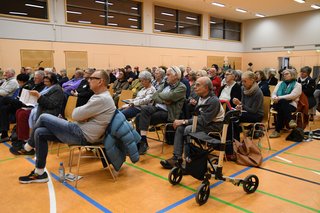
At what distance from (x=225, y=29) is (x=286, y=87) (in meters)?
12.7

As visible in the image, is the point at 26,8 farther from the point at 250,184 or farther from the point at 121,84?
the point at 250,184

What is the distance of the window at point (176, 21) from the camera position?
12850mm

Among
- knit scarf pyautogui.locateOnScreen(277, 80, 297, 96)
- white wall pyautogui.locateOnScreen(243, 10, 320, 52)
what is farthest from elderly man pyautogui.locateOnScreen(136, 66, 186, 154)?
white wall pyautogui.locateOnScreen(243, 10, 320, 52)

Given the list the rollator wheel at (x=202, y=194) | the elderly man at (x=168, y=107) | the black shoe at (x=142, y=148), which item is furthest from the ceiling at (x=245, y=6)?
the rollator wheel at (x=202, y=194)

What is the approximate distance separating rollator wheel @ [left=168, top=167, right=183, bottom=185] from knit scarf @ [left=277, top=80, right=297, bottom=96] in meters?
2.95

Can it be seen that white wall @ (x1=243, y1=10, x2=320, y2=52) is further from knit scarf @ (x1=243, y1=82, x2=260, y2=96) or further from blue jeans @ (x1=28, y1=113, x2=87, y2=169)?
blue jeans @ (x1=28, y1=113, x2=87, y2=169)

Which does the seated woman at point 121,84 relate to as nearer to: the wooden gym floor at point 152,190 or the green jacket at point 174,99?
the green jacket at point 174,99

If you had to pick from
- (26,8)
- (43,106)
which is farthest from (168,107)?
(26,8)

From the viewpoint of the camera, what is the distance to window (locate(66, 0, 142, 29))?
399 inches

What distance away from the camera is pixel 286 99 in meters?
4.57

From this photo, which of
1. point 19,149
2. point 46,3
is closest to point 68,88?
point 19,149

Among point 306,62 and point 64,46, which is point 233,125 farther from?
point 306,62

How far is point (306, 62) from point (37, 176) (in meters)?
15.6

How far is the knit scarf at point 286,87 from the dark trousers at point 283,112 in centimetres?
20
